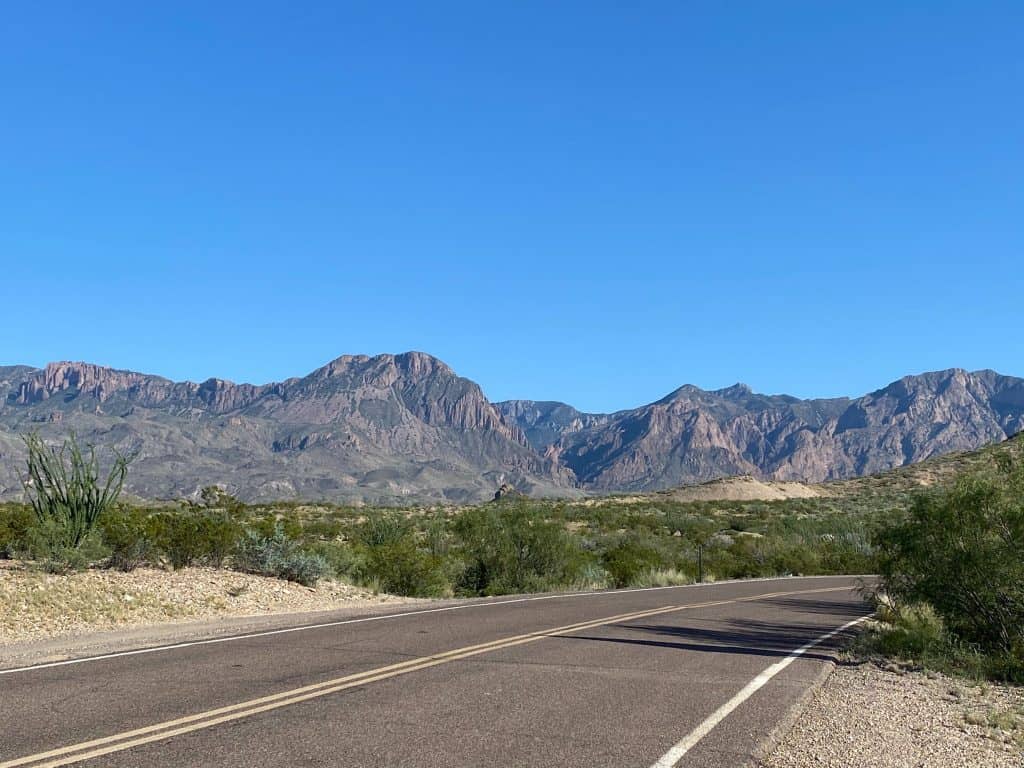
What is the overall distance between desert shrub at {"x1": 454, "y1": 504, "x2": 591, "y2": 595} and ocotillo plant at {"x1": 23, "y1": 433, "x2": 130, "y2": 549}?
10.7 metres

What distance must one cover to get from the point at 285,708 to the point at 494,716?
6.22ft

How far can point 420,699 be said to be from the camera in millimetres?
8953

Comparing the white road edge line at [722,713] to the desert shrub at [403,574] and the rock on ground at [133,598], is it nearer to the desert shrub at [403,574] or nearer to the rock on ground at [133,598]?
the rock on ground at [133,598]

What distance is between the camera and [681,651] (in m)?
12.9

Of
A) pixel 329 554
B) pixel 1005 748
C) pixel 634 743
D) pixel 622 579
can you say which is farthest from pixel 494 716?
pixel 622 579

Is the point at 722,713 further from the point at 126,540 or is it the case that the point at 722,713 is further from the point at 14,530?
the point at 14,530

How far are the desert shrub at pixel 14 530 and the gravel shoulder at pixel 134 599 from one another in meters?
0.67

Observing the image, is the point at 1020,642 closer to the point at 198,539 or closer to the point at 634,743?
the point at 634,743

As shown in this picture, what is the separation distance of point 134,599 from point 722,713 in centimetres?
1106

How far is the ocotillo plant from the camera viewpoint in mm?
18172

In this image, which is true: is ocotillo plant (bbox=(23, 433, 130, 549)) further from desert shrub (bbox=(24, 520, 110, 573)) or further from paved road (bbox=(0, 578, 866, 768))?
paved road (bbox=(0, 578, 866, 768))

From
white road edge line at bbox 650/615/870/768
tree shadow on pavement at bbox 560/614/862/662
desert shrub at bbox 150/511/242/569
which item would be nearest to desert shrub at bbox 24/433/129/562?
desert shrub at bbox 150/511/242/569

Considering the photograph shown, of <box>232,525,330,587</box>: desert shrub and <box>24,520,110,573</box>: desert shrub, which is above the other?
<box>24,520,110,573</box>: desert shrub

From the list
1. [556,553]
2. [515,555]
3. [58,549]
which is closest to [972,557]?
[58,549]
